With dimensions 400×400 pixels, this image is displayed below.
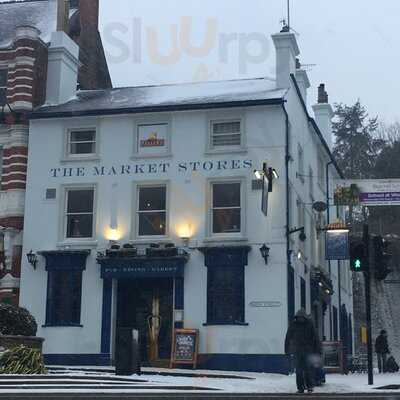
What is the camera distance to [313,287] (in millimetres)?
30547

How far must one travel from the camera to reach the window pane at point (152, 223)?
27.0m

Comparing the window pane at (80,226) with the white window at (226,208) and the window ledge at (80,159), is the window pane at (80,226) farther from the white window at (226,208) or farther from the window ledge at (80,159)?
the white window at (226,208)

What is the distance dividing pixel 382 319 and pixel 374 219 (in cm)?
1430

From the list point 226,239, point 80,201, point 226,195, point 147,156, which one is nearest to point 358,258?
point 226,239

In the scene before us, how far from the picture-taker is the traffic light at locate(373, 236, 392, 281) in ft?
57.8

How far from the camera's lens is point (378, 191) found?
29812 mm

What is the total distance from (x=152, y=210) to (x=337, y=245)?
22.9 ft

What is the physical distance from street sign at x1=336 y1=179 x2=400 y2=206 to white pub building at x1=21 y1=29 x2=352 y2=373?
2685 millimetres

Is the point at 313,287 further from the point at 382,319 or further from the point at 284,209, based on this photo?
the point at 382,319

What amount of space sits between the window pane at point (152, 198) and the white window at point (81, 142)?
2573 millimetres

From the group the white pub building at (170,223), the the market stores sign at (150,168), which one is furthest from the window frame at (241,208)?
the the market stores sign at (150,168)

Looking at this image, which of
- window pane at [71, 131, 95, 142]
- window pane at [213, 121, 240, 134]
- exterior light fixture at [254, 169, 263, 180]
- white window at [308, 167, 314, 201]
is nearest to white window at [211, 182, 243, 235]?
exterior light fixture at [254, 169, 263, 180]

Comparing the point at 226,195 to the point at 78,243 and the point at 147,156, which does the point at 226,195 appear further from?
the point at 78,243

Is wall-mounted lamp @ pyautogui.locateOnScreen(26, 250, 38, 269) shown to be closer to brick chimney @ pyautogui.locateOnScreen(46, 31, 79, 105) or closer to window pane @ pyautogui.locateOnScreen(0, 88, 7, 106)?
brick chimney @ pyautogui.locateOnScreen(46, 31, 79, 105)
